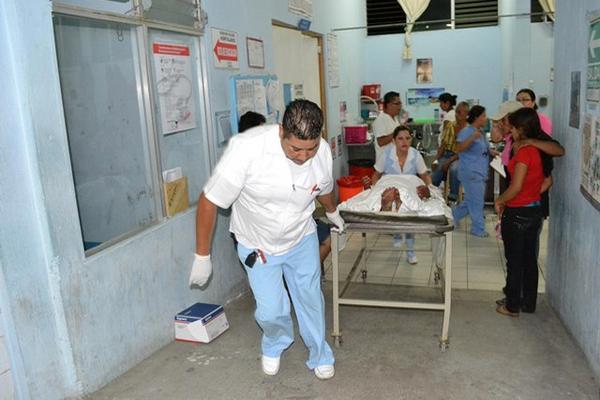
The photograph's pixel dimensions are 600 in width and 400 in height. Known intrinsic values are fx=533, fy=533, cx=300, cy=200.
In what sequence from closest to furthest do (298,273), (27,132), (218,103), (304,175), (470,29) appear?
(27,132), (304,175), (298,273), (218,103), (470,29)

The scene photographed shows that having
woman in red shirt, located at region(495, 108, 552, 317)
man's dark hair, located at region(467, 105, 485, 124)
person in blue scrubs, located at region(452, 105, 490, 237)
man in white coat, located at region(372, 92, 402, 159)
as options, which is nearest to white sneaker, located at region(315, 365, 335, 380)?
woman in red shirt, located at region(495, 108, 552, 317)

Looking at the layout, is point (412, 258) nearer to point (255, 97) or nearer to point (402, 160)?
point (402, 160)

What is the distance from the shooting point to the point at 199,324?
10.5 ft

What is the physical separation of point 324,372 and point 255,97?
227 centimetres

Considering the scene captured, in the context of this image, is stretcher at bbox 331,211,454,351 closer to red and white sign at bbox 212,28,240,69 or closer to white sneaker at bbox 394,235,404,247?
red and white sign at bbox 212,28,240,69

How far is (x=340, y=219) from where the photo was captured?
10.1 ft

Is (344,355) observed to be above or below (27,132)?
below

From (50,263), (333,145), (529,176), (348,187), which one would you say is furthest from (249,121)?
(333,145)

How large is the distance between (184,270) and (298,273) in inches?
37.8

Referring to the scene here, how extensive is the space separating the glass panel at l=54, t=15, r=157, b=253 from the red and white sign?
0.78m

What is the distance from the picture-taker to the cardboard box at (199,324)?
3207mm

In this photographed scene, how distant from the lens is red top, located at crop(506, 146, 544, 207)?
3168mm

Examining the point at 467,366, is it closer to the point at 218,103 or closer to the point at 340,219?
the point at 340,219

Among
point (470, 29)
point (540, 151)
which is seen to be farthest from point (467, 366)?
point (470, 29)
